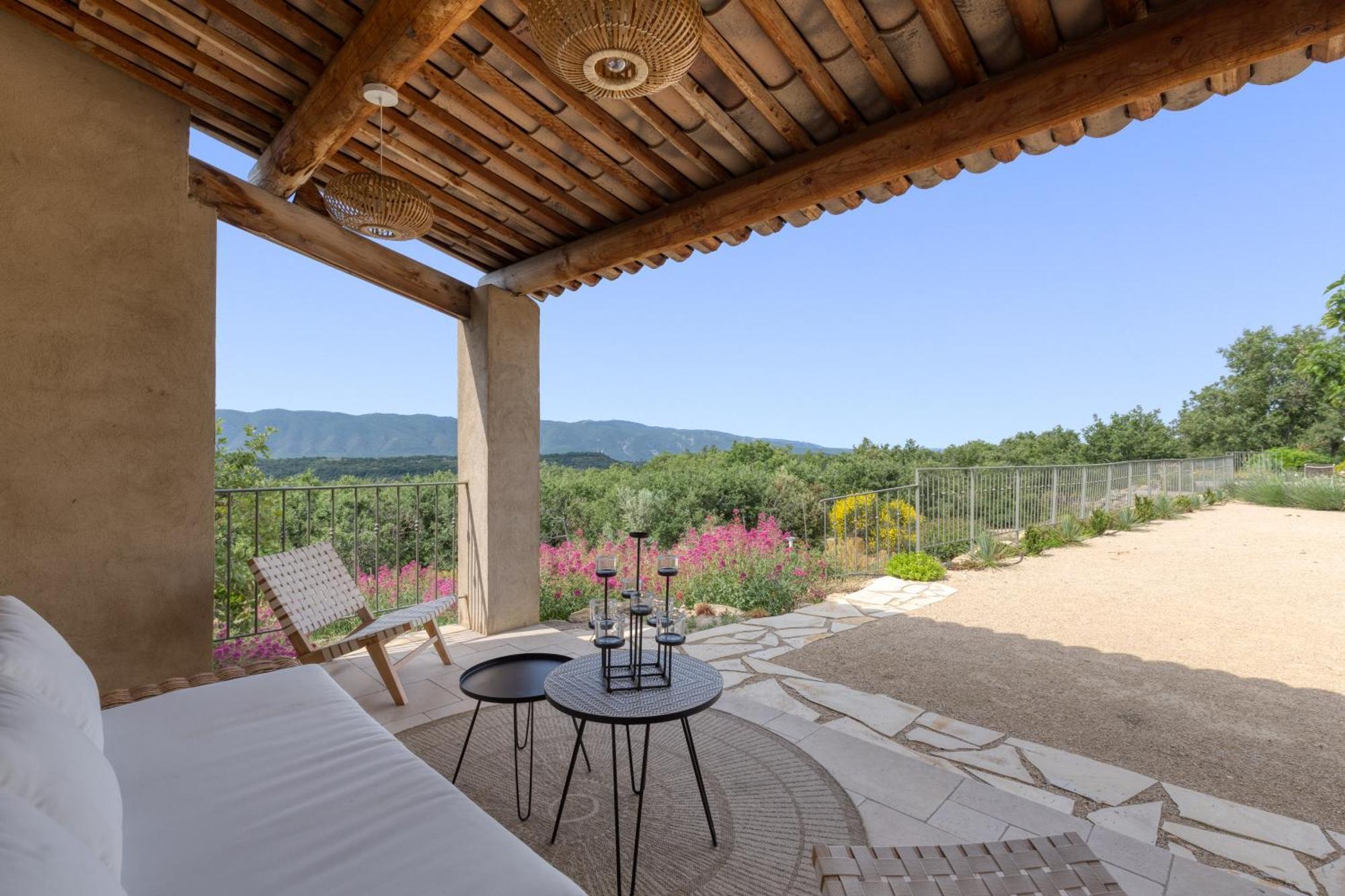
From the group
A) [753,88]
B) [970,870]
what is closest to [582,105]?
[753,88]

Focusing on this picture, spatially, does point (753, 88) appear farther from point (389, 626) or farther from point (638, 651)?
point (389, 626)

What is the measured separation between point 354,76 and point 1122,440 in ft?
63.9

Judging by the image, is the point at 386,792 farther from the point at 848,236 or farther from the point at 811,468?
the point at 848,236

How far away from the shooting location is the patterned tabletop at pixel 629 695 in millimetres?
1760

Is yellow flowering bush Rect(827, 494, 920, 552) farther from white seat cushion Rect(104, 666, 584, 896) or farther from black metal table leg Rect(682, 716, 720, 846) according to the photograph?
white seat cushion Rect(104, 666, 584, 896)

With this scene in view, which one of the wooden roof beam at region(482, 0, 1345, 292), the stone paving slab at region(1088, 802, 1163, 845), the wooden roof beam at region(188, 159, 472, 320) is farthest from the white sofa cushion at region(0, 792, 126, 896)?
the wooden roof beam at region(188, 159, 472, 320)

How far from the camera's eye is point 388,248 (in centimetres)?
398

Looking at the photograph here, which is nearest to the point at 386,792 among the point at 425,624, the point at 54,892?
the point at 54,892

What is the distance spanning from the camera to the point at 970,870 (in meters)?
1.23

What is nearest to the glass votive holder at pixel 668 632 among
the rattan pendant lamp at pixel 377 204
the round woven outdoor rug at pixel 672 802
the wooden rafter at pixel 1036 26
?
the round woven outdoor rug at pixel 672 802

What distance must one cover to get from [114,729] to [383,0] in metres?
2.52

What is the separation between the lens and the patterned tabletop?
5.77 ft

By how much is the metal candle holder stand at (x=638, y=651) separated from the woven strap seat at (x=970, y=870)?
807 mm

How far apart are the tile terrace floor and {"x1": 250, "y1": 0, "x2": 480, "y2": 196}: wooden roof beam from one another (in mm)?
2735
